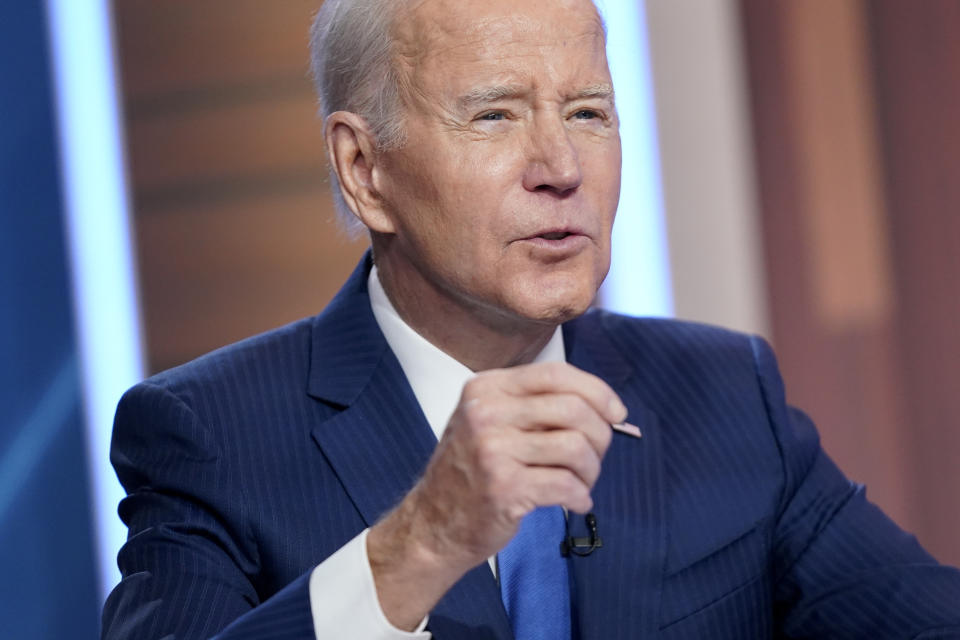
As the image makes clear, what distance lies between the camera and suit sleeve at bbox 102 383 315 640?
1.36 meters

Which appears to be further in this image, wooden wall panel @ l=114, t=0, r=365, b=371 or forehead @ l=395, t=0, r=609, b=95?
wooden wall panel @ l=114, t=0, r=365, b=371

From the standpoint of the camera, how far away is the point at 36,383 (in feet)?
7.20

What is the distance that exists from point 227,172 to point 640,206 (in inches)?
42.3

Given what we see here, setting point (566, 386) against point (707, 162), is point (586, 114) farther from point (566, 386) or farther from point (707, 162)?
point (707, 162)

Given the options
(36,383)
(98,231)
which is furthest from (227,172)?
(36,383)

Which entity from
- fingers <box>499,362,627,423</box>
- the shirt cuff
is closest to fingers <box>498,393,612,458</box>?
fingers <box>499,362,627,423</box>

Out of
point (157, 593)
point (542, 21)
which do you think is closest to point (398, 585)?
point (157, 593)

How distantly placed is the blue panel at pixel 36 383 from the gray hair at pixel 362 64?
2.64 ft

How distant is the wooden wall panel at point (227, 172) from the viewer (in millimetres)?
2727

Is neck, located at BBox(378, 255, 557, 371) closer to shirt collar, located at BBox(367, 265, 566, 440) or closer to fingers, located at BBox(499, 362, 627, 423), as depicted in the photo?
shirt collar, located at BBox(367, 265, 566, 440)

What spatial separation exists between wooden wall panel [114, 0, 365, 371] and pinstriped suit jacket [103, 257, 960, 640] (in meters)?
0.99

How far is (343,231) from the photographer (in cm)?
193

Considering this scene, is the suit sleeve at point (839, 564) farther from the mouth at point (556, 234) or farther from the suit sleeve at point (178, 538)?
the suit sleeve at point (178, 538)

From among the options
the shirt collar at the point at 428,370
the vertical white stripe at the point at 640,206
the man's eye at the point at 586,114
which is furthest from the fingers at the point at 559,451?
the vertical white stripe at the point at 640,206
